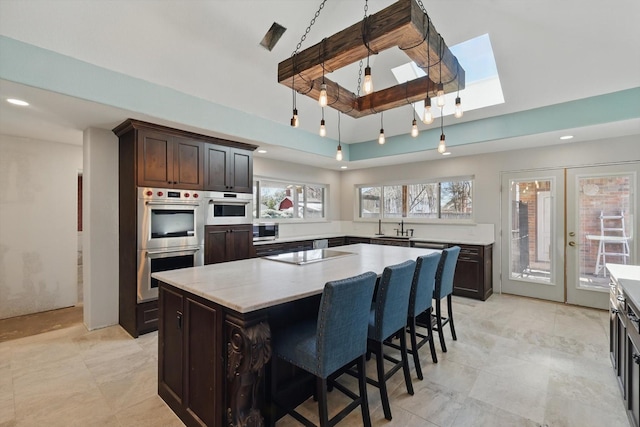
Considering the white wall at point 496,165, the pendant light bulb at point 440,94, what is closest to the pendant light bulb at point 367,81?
the pendant light bulb at point 440,94

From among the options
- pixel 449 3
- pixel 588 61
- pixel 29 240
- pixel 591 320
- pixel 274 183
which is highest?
pixel 449 3

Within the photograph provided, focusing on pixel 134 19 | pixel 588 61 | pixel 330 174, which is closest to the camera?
pixel 134 19

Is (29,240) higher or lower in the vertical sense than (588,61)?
lower

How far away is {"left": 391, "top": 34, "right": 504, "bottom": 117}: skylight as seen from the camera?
3.72 metres

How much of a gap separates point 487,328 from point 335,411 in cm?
235

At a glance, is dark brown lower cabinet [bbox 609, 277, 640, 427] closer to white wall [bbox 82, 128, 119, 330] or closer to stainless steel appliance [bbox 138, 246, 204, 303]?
stainless steel appliance [bbox 138, 246, 204, 303]

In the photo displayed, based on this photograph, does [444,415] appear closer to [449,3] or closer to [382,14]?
[382,14]

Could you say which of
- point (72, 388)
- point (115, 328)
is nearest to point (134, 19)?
point (72, 388)

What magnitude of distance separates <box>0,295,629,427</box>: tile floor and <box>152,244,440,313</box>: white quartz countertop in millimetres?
914

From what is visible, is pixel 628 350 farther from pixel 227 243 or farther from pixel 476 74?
pixel 227 243

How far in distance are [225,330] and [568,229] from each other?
5.03 meters

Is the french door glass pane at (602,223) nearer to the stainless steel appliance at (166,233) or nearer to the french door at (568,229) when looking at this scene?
the french door at (568,229)

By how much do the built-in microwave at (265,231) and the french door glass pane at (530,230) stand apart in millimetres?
3911

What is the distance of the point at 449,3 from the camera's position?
2799 millimetres
